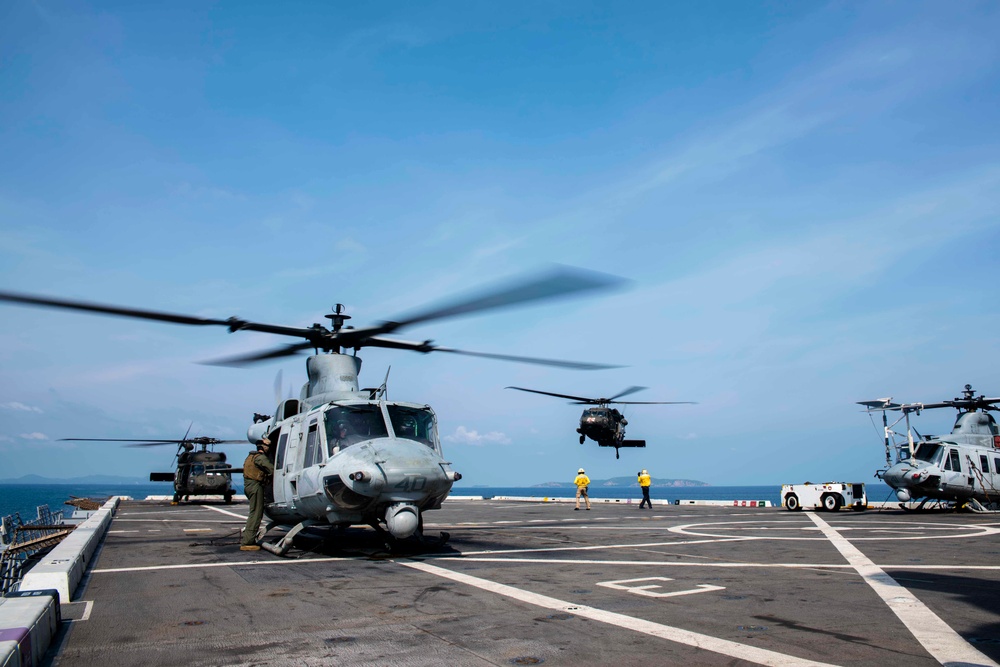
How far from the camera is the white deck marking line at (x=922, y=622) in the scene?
505cm

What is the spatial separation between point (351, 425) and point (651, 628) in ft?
24.3

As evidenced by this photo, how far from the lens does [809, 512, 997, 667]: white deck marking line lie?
505cm

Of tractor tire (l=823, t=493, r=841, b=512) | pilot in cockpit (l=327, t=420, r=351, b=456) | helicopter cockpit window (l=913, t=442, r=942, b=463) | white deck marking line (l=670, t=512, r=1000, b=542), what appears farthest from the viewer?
tractor tire (l=823, t=493, r=841, b=512)

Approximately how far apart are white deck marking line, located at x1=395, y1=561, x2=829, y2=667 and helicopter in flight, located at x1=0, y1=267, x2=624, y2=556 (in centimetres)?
244

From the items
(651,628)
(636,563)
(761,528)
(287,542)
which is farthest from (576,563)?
(761,528)

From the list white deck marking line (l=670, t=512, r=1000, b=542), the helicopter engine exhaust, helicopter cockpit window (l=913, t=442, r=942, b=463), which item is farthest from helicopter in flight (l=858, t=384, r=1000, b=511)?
the helicopter engine exhaust

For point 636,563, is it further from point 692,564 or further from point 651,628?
point 651,628

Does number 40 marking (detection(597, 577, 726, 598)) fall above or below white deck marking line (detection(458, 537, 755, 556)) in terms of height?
above

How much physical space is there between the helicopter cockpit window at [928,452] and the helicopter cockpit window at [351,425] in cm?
2254

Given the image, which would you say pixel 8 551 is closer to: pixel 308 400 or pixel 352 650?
pixel 308 400

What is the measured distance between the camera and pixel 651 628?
20.0 ft

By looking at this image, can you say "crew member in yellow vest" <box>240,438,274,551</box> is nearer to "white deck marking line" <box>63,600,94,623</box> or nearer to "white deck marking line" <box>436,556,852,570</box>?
"white deck marking line" <box>436,556,852,570</box>

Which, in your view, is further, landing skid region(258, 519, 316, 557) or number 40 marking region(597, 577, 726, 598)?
landing skid region(258, 519, 316, 557)

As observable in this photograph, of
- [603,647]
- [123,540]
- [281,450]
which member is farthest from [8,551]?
[603,647]
